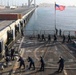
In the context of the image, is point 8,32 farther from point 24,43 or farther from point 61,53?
point 61,53

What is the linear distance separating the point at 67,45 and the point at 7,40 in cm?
965

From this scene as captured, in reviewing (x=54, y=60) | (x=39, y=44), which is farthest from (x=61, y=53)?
(x=39, y=44)

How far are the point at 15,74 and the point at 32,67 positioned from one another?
2.58 m

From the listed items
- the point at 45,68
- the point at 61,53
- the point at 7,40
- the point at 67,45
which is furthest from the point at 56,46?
the point at 45,68

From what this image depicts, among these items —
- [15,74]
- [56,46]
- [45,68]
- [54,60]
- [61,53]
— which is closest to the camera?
[15,74]

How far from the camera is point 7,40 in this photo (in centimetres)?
3784

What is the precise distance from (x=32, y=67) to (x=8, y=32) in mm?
15604

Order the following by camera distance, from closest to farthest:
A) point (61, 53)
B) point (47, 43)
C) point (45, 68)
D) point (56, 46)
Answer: point (45, 68) → point (61, 53) → point (56, 46) → point (47, 43)

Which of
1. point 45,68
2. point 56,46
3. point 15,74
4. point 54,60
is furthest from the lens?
point 56,46

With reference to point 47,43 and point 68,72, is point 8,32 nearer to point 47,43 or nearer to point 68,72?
point 47,43

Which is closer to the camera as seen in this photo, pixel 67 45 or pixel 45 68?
pixel 45 68

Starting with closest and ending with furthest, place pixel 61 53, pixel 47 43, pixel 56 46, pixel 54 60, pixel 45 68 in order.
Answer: pixel 45 68 < pixel 54 60 < pixel 61 53 < pixel 56 46 < pixel 47 43

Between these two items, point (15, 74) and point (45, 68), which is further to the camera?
point (45, 68)

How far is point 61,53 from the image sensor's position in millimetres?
29969
